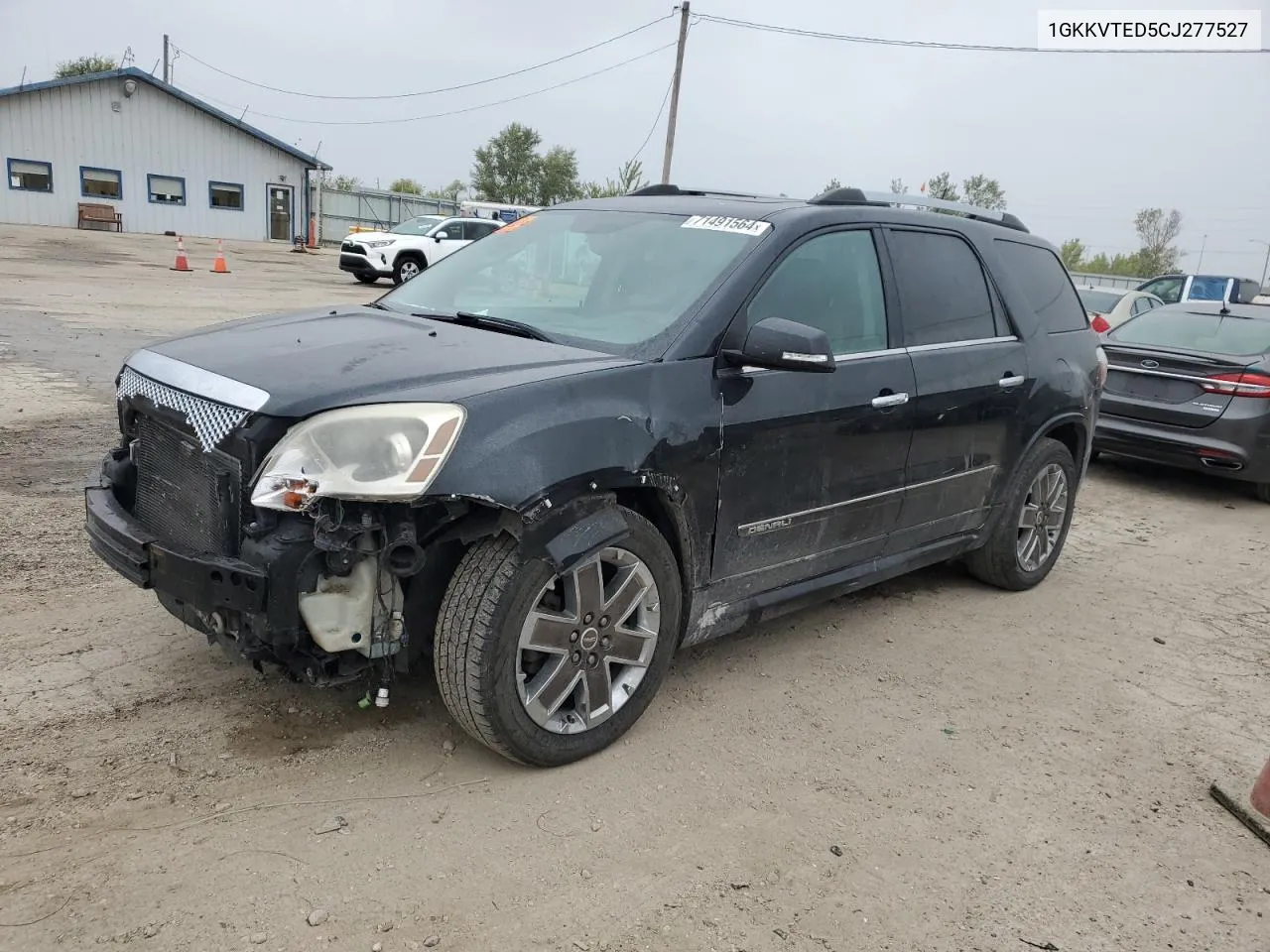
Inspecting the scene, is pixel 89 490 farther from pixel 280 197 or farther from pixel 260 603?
pixel 280 197

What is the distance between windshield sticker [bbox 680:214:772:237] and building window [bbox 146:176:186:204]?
127 ft

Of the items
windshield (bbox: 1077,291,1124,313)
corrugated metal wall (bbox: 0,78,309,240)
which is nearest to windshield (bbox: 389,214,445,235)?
windshield (bbox: 1077,291,1124,313)

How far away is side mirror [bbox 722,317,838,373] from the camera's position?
3.20m

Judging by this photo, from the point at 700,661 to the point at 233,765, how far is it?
1.82 meters

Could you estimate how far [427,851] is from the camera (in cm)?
267

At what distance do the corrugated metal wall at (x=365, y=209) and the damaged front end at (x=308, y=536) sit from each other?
140ft

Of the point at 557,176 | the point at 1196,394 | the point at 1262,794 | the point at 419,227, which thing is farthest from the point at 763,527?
the point at 557,176

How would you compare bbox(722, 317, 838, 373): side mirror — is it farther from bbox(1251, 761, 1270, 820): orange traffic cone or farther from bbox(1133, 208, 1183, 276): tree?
bbox(1133, 208, 1183, 276): tree

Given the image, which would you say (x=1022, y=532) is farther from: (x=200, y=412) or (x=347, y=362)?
(x=200, y=412)

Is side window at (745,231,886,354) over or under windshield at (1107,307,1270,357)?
over

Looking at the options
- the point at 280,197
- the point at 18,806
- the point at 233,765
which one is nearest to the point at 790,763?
the point at 233,765

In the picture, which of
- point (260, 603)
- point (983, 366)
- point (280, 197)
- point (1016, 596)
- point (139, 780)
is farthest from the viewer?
point (280, 197)

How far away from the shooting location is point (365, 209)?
144 feet

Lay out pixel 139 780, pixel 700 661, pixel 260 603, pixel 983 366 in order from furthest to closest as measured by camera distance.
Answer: pixel 983 366, pixel 700 661, pixel 139 780, pixel 260 603
